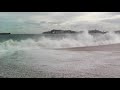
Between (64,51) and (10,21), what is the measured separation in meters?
0.95

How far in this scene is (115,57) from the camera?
3289mm

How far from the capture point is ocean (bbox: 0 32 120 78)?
326 cm

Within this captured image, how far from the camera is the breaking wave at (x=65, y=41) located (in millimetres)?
3327

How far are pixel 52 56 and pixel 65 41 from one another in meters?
0.31

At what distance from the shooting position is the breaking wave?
333 centimetres

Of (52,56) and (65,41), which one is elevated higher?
(65,41)

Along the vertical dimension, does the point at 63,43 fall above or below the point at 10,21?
below

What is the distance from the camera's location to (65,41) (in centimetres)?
337

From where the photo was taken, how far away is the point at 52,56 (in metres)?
3.30

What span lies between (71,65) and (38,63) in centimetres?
50

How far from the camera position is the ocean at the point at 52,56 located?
326 centimetres
